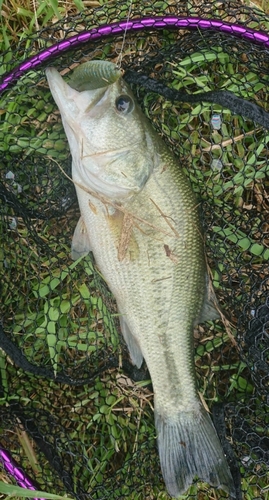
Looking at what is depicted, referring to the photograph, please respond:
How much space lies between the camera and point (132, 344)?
2289 mm

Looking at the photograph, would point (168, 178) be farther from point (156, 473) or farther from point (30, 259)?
point (156, 473)

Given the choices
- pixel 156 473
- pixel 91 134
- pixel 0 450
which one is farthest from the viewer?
pixel 156 473

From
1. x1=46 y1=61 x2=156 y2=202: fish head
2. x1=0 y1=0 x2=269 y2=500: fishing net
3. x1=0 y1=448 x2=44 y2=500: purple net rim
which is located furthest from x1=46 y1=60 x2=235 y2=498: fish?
x1=0 y1=448 x2=44 y2=500: purple net rim

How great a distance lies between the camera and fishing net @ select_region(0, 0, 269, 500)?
230 cm

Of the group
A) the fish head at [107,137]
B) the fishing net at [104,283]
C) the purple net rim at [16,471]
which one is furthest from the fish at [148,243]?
the purple net rim at [16,471]

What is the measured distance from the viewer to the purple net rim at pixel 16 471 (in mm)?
2195

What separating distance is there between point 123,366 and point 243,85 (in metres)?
1.26

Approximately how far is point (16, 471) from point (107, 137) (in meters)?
1.30

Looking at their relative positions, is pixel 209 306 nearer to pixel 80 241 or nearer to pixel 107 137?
pixel 80 241

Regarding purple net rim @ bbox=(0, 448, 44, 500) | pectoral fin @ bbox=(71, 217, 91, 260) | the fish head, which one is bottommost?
purple net rim @ bbox=(0, 448, 44, 500)

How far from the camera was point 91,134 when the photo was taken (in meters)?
1.99

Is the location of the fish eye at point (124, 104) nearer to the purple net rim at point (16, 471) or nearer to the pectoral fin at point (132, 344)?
the pectoral fin at point (132, 344)

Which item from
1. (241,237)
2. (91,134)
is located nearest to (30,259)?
(91,134)

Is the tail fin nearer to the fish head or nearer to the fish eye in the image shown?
the fish head
